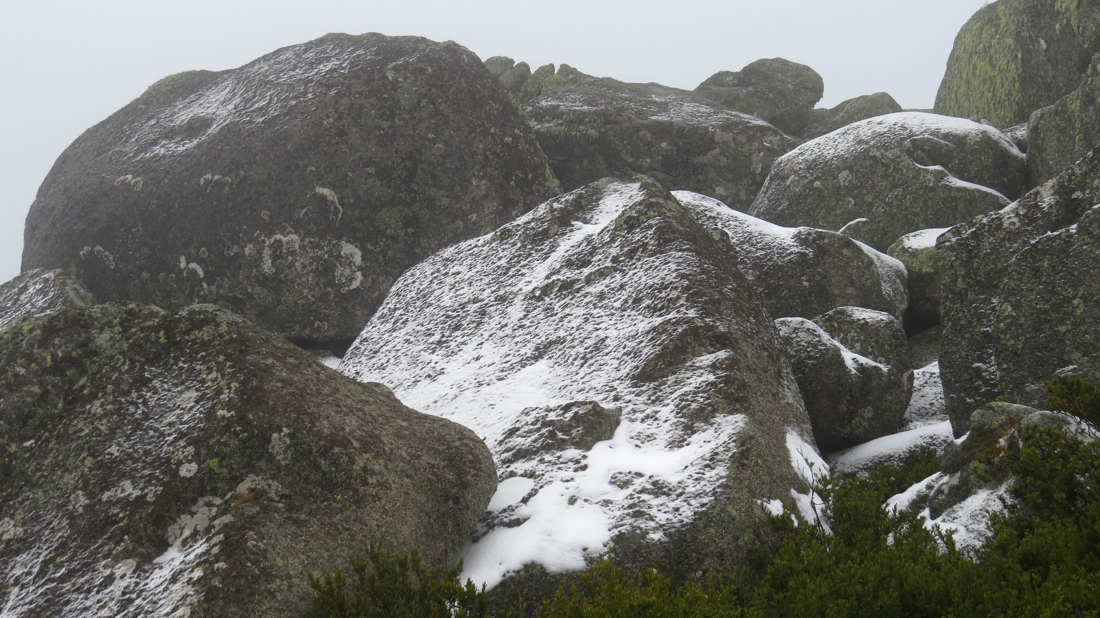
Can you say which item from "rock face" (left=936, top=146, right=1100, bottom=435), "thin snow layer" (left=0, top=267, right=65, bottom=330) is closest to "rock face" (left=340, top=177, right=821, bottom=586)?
"rock face" (left=936, top=146, right=1100, bottom=435)

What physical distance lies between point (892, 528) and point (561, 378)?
4125 millimetres

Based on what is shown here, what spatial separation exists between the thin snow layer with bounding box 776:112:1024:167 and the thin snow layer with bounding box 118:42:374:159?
10.9 meters

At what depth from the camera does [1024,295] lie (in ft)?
28.7

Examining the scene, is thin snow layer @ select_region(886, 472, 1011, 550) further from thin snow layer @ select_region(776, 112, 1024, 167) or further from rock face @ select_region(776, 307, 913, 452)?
thin snow layer @ select_region(776, 112, 1024, 167)

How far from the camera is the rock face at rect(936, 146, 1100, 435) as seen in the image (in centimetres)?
820

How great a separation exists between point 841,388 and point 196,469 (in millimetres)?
7675

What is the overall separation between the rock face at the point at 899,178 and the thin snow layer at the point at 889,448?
7.21 meters

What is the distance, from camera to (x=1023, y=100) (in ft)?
65.1

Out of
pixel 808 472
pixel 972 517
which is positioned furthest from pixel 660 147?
pixel 972 517

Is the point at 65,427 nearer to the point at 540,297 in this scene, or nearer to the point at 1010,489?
the point at 540,297

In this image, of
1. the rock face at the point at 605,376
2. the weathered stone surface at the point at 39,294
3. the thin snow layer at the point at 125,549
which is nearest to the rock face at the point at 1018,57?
the rock face at the point at 605,376

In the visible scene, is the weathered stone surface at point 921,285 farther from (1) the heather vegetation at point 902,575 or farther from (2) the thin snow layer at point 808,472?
(1) the heather vegetation at point 902,575

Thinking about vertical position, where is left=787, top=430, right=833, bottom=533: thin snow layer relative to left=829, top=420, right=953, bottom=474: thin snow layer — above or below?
above

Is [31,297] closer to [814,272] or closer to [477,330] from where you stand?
[477,330]
